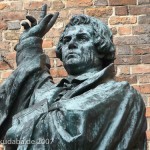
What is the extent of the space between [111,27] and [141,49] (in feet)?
1.12

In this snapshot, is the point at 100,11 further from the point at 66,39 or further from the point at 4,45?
the point at 66,39

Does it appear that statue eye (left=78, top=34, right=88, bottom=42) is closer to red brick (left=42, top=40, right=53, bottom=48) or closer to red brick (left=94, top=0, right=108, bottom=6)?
red brick (left=42, top=40, right=53, bottom=48)

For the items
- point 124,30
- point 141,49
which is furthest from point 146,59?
point 124,30

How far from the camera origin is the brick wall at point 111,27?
6.84 metres

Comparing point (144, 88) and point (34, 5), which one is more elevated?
point (34, 5)

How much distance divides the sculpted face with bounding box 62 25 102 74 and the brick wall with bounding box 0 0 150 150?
11.0 feet

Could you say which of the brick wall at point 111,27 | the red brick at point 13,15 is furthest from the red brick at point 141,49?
the red brick at point 13,15

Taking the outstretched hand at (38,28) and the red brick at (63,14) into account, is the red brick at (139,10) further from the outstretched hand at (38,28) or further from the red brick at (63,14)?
the outstretched hand at (38,28)

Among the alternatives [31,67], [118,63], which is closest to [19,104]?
[31,67]

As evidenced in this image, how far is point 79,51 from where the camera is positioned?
11.2ft

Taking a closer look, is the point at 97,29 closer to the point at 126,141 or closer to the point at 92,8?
the point at 126,141

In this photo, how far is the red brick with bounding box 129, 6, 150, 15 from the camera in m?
7.05

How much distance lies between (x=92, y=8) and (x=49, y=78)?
3552 mm

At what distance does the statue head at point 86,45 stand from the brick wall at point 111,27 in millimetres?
3324
